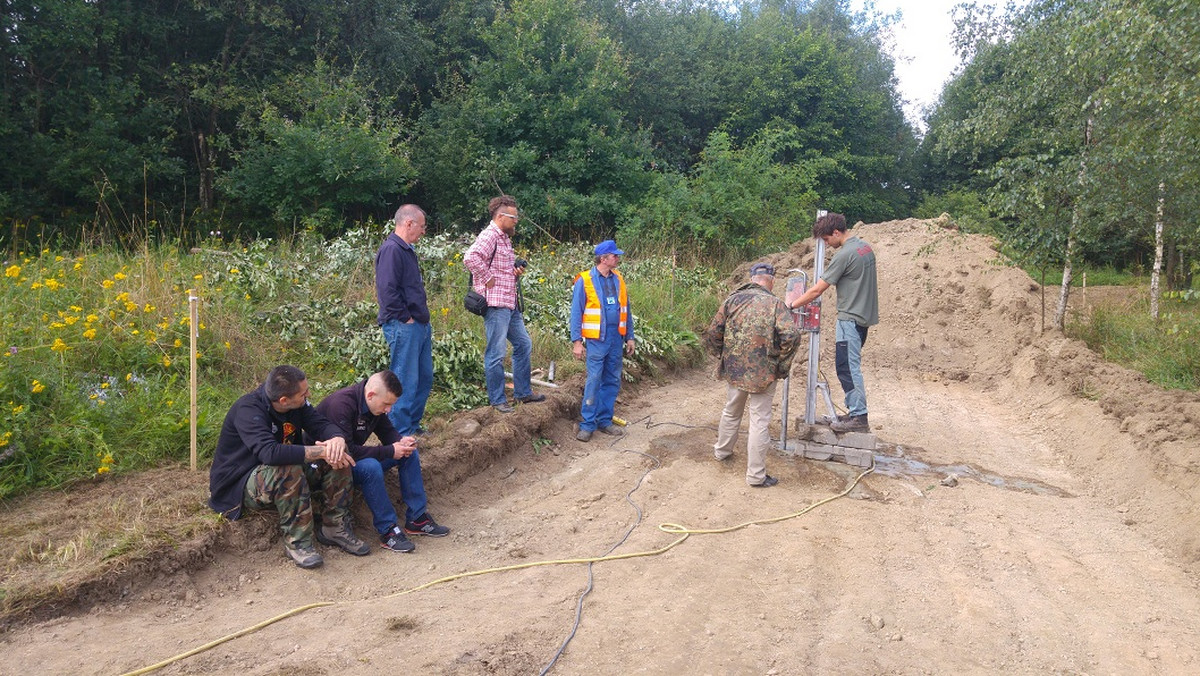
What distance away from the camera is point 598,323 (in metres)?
7.67

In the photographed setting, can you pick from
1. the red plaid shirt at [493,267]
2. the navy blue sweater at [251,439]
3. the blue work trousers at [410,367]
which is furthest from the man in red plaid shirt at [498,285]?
the navy blue sweater at [251,439]

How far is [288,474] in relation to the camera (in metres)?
4.84

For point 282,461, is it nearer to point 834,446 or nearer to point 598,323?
point 598,323

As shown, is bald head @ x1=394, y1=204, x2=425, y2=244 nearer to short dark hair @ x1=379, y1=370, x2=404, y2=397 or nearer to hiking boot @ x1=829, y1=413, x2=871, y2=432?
short dark hair @ x1=379, y1=370, x2=404, y2=397

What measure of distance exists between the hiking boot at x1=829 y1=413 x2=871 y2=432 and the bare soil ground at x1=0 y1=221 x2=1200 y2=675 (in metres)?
0.38

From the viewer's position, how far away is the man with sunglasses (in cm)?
768

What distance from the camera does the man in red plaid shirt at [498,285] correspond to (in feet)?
23.8

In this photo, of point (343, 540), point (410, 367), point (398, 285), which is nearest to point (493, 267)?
point (398, 285)

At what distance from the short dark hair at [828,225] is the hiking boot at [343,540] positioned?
457 cm

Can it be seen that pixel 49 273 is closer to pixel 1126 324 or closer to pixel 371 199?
pixel 371 199

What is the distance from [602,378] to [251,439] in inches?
158

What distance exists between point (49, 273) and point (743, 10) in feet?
98.0

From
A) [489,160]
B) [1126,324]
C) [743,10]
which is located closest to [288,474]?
[1126,324]

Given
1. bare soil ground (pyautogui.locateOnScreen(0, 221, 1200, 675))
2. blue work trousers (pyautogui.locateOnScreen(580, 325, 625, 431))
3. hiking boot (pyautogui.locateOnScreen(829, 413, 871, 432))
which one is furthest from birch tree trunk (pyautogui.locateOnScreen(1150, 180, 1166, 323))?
blue work trousers (pyautogui.locateOnScreen(580, 325, 625, 431))
